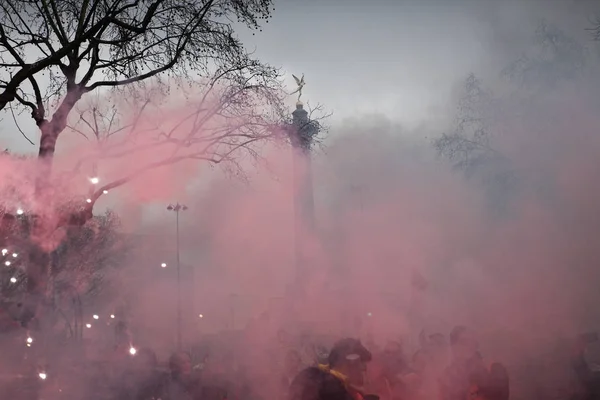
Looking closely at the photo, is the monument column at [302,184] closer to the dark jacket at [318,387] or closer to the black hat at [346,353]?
the black hat at [346,353]

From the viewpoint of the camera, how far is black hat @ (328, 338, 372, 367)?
4.62m

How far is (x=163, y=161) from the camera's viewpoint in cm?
806

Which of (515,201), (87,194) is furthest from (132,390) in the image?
(515,201)

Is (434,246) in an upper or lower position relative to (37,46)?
lower

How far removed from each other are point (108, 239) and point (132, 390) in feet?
64.4

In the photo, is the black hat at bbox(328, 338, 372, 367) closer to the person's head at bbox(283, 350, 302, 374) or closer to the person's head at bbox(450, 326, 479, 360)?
the person's head at bbox(450, 326, 479, 360)

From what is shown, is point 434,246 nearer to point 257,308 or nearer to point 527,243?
point 527,243

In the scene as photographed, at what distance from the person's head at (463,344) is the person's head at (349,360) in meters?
1.94

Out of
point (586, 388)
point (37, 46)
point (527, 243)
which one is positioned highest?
point (37, 46)

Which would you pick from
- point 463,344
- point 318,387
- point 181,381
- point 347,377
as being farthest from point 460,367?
point 318,387

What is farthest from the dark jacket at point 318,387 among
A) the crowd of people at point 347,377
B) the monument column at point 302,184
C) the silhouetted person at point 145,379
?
the monument column at point 302,184

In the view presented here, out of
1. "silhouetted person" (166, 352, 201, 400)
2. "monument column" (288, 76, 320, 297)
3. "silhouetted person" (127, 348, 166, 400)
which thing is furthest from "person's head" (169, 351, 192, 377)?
"monument column" (288, 76, 320, 297)

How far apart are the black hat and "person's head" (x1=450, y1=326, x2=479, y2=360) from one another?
6.24ft

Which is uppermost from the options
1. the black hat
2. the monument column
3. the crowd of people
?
the monument column
